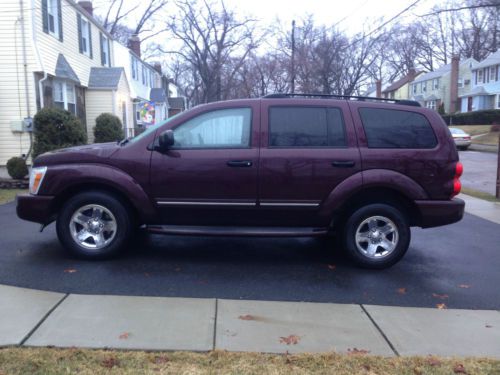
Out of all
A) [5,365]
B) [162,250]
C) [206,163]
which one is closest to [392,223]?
[206,163]

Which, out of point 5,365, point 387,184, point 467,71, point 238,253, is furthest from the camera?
point 467,71

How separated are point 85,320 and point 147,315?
493mm

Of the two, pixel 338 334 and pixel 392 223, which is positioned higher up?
pixel 392 223

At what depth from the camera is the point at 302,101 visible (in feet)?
18.3

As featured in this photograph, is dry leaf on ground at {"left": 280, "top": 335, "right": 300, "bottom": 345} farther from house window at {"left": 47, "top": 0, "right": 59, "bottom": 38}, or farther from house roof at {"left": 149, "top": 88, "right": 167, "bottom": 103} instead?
house roof at {"left": 149, "top": 88, "right": 167, "bottom": 103}

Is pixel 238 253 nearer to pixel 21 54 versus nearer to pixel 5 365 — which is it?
pixel 5 365

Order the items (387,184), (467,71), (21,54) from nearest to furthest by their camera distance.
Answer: (387,184) → (21,54) → (467,71)

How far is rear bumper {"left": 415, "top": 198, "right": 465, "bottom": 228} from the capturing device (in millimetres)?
5379

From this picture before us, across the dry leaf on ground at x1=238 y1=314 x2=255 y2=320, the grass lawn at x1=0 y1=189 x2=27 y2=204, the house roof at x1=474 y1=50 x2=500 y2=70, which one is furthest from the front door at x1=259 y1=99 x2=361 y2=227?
the house roof at x1=474 y1=50 x2=500 y2=70

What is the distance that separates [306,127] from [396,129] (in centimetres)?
104

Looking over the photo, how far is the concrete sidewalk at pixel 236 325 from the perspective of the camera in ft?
11.6

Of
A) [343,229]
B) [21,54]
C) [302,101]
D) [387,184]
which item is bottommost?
[343,229]

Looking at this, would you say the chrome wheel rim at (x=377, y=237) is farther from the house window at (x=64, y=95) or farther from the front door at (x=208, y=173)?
the house window at (x=64, y=95)

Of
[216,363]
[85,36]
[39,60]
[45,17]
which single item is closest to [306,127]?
[216,363]
